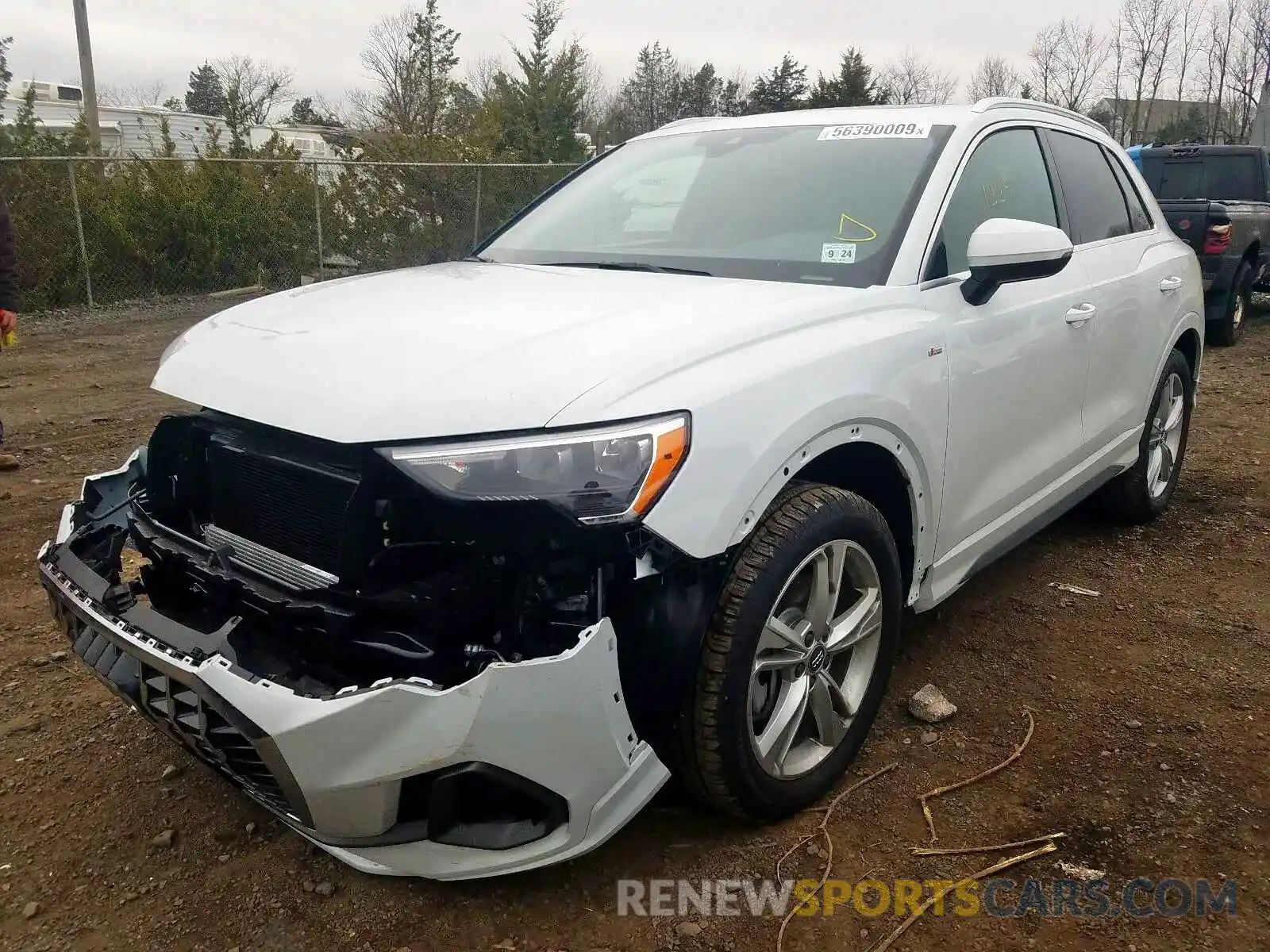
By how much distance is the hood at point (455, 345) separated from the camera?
1.93 meters

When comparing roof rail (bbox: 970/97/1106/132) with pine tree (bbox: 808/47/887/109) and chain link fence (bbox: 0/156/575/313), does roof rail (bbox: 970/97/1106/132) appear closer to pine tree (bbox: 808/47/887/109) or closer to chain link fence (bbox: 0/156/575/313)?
chain link fence (bbox: 0/156/575/313)

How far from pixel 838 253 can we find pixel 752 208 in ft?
1.38

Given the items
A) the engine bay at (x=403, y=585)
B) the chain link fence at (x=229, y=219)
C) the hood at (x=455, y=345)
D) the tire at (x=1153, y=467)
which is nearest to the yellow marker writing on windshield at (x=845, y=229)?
the hood at (x=455, y=345)

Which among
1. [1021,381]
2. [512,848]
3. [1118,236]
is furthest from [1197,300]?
[512,848]

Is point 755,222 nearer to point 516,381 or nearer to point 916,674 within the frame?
point 516,381

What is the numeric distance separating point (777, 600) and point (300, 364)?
3.80 ft

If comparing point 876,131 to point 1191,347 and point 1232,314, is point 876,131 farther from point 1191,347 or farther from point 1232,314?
point 1232,314

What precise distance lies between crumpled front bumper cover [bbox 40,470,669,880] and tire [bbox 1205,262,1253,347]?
9.96 m

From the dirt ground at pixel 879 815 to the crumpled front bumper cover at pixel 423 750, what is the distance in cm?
26

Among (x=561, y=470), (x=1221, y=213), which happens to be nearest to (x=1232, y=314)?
(x=1221, y=213)

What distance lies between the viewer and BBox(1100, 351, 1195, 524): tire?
4.42 meters

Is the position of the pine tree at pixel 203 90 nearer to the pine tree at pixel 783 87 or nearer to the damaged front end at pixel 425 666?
the pine tree at pixel 783 87

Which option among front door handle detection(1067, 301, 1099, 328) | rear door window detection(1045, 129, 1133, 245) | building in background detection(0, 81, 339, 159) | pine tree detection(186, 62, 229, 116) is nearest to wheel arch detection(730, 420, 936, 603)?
front door handle detection(1067, 301, 1099, 328)

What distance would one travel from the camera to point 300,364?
83.8 inches
